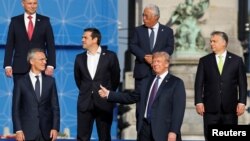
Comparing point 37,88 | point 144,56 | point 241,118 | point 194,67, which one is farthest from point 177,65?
point 37,88

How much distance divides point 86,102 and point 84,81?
27 cm

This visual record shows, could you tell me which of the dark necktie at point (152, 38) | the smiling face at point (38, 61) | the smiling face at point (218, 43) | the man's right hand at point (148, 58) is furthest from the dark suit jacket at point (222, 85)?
the smiling face at point (38, 61)

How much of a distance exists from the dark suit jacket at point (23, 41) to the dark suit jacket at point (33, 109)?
3.67ft

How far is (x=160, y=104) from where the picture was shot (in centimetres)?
982

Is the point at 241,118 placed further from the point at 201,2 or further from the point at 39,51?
the point at 39,51

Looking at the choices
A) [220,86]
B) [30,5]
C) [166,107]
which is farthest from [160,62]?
[30,5]

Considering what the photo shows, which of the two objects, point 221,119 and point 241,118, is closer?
point 221,119

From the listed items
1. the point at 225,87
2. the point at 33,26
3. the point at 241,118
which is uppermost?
the point at 33,26

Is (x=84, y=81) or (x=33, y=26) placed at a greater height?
(x=33, y=26)

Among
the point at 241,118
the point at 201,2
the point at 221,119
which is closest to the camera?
the point at 221,119

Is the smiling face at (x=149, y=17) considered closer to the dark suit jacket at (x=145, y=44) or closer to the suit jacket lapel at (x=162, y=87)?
the dark suit jacket at (x=145, y=44)

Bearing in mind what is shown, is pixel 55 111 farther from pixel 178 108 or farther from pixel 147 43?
pixel 147 43

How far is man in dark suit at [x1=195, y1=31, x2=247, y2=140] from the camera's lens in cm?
1089

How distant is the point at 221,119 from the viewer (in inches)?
429
